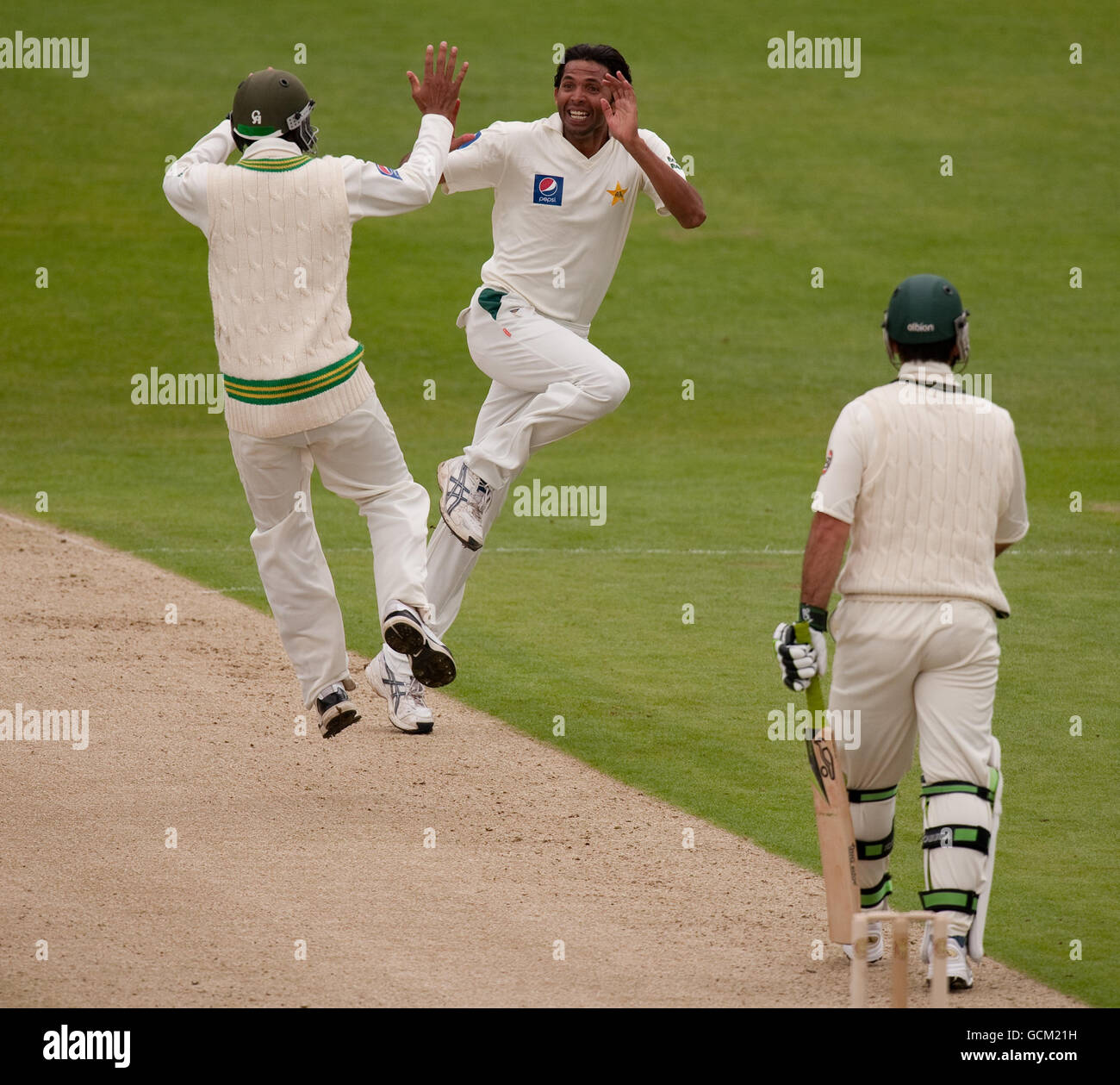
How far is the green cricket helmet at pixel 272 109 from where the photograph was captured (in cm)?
746

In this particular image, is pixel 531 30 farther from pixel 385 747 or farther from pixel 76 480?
pixel 385 747

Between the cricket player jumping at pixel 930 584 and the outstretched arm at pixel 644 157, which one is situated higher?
the outstretched arm at pixel 644 157

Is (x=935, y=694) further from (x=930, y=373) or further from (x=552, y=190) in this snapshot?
(x=552, y=190)

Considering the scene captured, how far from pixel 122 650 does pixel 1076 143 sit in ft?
78.9

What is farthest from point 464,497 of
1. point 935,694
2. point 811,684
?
point 935,694

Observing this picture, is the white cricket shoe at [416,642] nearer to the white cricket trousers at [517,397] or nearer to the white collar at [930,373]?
the white cricket trousers at [517,397]

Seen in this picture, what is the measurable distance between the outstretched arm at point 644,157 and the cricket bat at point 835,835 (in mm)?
→ 3383

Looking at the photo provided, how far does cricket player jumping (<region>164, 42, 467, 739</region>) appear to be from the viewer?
745 centimetres

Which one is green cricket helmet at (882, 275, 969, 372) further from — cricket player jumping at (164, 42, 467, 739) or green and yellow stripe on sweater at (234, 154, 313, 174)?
green and yellow stripe on sweater at (234, 154, 313, 174)

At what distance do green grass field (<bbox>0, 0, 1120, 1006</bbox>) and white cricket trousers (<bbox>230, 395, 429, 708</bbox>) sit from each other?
54.9 inches

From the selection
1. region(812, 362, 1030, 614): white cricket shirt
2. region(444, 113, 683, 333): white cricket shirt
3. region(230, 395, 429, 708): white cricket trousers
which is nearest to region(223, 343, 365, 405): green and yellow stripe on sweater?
region(230, 395, 429, 708): white cricket trousers

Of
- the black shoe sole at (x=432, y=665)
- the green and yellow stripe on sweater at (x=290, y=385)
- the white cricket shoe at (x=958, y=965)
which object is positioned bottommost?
the white cricket shoe at (x=958, y=965)

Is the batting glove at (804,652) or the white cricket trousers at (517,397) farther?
the white cricket trousers at (517,397)

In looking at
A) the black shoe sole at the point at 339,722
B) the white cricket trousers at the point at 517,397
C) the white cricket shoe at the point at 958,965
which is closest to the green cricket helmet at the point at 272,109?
the white cricket trousers at the point at 517,397
